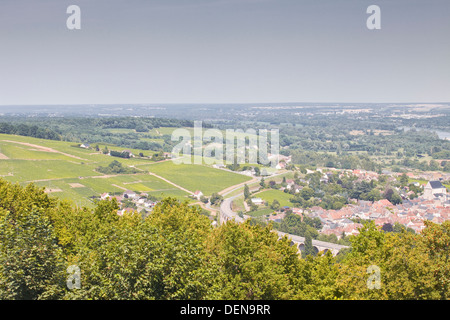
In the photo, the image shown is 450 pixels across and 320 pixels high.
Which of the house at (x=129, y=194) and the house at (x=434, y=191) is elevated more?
the house at (x=129, y=194)

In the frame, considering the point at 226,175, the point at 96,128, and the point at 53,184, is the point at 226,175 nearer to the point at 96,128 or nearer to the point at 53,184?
the point at 53,184

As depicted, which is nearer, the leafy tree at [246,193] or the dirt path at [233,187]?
the leafy tree at [246,193]

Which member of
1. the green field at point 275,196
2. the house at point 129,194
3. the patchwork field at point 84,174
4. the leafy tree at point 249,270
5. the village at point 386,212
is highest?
the leafy tree at point 249,270

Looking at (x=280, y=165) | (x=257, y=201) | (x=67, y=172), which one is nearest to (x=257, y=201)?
(x=257, y=201)

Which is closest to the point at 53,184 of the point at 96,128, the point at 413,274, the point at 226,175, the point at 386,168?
the point at 226,175

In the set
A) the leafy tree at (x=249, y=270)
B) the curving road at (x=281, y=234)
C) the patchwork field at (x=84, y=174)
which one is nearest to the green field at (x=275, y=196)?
the curving road at (x=281, y=234)

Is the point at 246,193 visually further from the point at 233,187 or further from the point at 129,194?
the point at 129,194

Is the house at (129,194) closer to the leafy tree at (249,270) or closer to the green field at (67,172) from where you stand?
the green field at (67,172)

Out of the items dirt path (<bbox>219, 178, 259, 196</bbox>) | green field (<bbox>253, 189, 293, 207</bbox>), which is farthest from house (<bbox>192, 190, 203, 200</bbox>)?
green field (<bbox>253, 189, 293, 207</bbox>)
